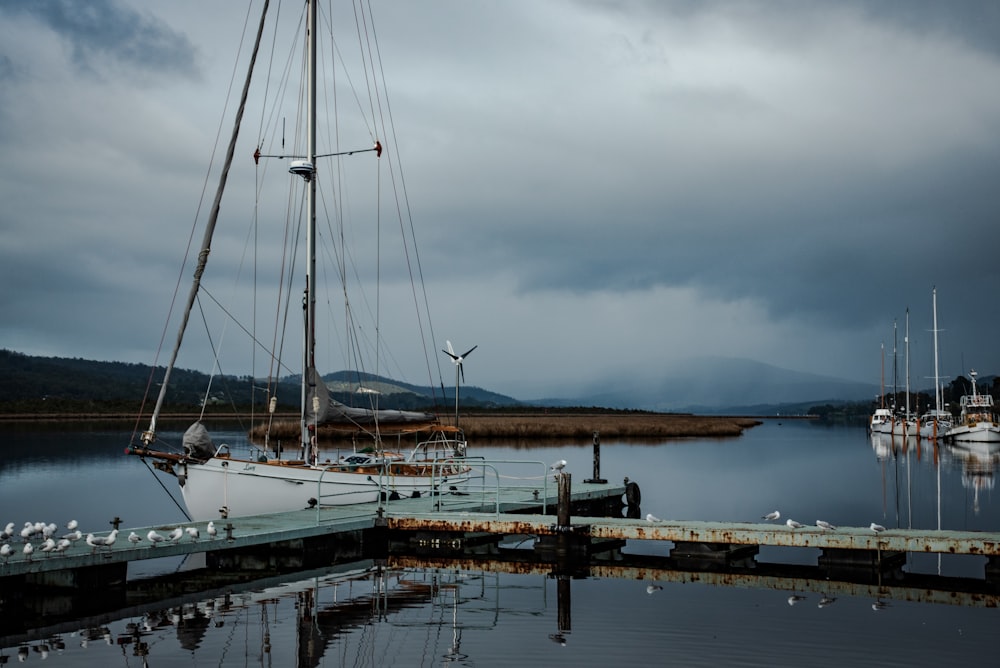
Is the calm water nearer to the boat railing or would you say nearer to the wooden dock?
the wooden dock

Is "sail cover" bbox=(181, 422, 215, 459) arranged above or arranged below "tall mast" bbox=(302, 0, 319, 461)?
below

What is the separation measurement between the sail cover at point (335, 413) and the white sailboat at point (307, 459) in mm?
31

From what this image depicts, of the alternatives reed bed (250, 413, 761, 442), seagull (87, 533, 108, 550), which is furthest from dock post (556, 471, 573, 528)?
reed bed (250, 413, 761, 442)

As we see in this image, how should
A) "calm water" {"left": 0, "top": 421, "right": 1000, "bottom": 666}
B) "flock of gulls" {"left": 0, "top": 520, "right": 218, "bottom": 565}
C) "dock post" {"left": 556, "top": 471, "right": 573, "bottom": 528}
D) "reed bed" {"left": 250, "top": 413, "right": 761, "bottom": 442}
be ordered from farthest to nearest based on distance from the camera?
"reed bed" {"left": 250, "top": 413, "right": 761, "bottom": 442}
"dock post" {"left": 556, "top": 471, "right": 573, "bottom": 528}
"flock of gulls" {"left": 0, "top": 520, "right": 218, "bottom": 565}
"calm water" {"left": 0, "top": 421, "right": 1000, "bottom": 666}

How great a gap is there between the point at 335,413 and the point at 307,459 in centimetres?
202

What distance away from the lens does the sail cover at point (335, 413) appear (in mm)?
30062

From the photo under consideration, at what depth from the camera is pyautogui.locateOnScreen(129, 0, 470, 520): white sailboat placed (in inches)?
1069

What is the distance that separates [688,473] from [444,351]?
15.5m

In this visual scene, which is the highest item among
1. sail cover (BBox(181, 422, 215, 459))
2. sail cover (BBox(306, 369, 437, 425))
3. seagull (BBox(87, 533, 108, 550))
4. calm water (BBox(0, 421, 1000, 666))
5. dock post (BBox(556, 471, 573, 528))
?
sail cover (BBox(306, 369, 437, 425))

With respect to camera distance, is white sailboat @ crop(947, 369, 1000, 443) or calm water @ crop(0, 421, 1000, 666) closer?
calm water @ crop(0, 421, 1000, 666)

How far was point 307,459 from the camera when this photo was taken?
1153 inches

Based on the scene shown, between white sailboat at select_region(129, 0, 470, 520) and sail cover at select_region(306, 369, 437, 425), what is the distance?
3 centimetres

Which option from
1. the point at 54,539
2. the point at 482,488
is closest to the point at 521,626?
the point at 54,539

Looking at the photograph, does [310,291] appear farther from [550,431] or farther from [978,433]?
[978,433]
